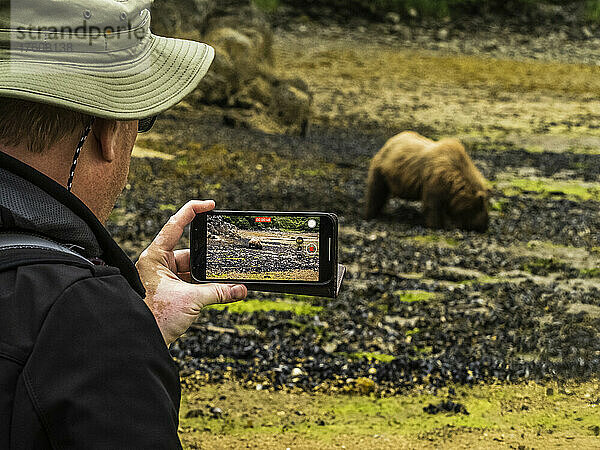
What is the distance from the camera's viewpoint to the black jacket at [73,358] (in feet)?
3.56

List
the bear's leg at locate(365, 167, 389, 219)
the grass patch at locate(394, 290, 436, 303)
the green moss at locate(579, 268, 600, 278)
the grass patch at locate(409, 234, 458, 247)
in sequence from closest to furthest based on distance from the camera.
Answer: the grass patch at locate(394, 290, 436, 303) < the green moss at locate(579, 268, 600, 278) < the grass patch at locate(409, 234, 458, 247) < the bear's leg at locate(365, 167, 389, 219)

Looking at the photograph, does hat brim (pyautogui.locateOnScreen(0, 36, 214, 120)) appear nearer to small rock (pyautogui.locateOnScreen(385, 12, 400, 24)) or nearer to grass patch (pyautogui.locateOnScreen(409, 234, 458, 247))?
grass patch (pyautogui.locateOnScreen(409, 234, 458, 247))

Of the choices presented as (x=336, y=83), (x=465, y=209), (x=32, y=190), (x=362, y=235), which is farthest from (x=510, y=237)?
(x=336, y=83)

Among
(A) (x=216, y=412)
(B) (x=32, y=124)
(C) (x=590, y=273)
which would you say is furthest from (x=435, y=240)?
(B) (x=32, y=124)

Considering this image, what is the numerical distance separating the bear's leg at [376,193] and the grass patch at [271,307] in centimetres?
297

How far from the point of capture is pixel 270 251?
7.38 ft

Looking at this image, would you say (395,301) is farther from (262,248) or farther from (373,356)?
(262,248)

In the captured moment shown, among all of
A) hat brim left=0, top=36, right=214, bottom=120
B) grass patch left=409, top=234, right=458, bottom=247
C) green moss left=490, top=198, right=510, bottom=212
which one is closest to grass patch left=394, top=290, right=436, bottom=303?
grass patch left=409, top=234, right=458, bottom=247

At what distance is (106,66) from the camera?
4.51ft

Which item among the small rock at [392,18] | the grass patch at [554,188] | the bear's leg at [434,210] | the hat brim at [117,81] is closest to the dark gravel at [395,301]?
the bear's leg at [434,210]

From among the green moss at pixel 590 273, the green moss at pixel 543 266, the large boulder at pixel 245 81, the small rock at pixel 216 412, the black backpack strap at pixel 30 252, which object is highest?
the black backpack strap at pixel 30 252

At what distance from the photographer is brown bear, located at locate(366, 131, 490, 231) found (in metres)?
8.30

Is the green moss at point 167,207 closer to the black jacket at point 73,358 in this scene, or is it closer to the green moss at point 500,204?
the green moss at point 500,204

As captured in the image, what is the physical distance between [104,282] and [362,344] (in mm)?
4136
